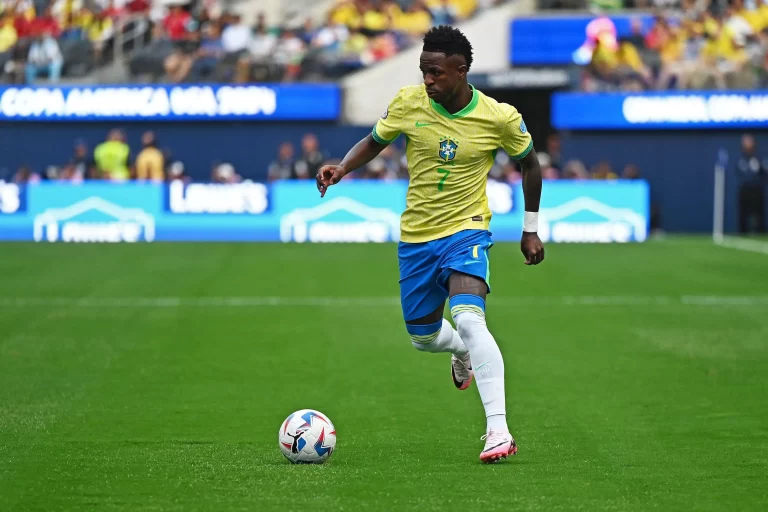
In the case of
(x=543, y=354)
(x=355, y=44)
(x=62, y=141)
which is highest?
(x=355, y=44)

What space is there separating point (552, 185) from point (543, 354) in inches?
567

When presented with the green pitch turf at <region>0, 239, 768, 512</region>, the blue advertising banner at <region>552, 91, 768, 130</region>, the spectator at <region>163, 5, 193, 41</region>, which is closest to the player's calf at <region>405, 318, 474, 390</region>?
the green pitch turf at <region>0, 239, 768, 512</region>

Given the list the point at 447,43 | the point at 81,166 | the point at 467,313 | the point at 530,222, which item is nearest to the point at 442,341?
the point at 467,313

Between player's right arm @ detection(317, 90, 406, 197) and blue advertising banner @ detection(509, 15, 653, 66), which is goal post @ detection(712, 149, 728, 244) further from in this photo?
player's right arm @ detection(317, 90, 406, 197)

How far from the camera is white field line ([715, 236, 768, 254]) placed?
2388cm

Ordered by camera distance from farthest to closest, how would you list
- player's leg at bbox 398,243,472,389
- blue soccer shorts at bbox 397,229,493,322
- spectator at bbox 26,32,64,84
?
spectator at bbox 26,32,64,84, player's leg at bbox 398,243,472,389, blue soccer shorts at bbox 397,229,493,322

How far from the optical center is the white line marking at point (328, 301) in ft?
49.1

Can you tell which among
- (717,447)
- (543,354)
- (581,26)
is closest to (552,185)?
Result: (581,26)

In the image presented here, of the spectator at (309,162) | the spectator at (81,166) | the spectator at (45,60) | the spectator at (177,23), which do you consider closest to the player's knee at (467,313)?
the spectator at (309,162)

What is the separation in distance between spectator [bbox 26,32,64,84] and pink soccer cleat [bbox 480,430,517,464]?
2512cm

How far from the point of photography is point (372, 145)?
7469mm

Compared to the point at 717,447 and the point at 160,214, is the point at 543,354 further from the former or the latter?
the point at 160,214

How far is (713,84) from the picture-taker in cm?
2808

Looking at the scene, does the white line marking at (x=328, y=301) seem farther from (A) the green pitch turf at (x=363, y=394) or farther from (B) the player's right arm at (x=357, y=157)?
(B) the player's right arm at (x=357, y=157)
